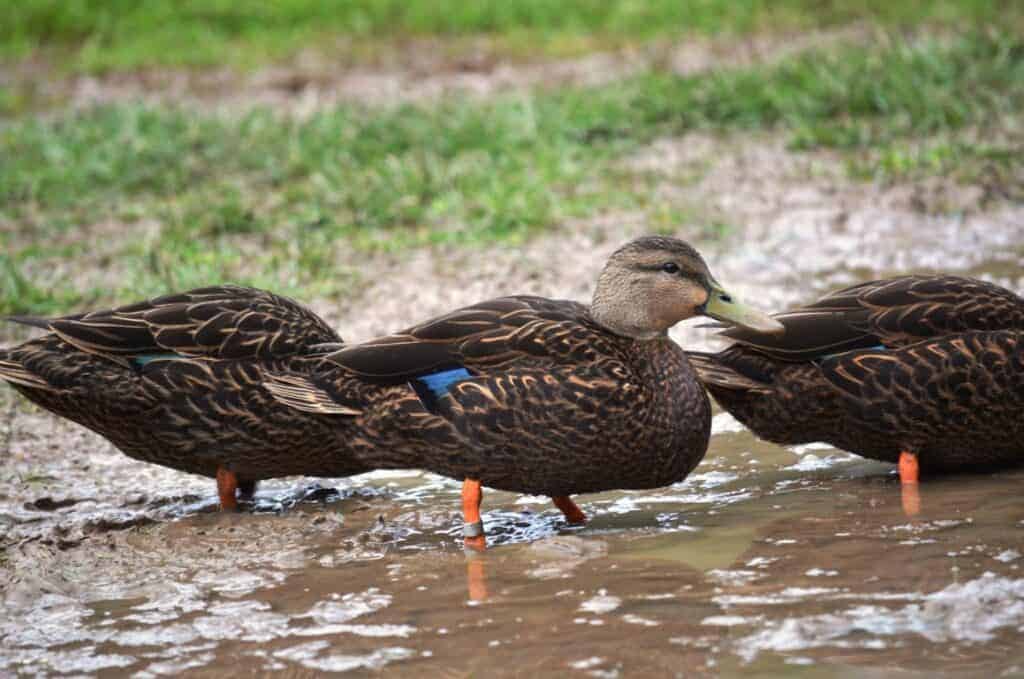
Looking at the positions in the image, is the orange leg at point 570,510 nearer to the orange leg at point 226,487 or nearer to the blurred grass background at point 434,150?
the orange leg at point 226,487

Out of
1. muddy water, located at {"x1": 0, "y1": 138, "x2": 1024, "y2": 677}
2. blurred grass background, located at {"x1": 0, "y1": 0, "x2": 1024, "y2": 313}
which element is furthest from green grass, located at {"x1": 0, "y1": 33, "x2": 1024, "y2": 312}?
muddy water, located at {"x1": 0, "y1": 138, "x2": 1024, "y2": 677}

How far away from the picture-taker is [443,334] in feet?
18.5

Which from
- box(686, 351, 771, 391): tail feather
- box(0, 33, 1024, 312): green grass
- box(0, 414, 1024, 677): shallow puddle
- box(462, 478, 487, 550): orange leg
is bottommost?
box(0, 414, 1024, 677): shallow puddle

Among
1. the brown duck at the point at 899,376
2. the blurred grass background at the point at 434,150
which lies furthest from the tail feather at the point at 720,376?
the blurred grass background at the point at 434,150

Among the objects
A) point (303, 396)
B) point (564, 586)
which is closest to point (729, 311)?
point (564, 586)

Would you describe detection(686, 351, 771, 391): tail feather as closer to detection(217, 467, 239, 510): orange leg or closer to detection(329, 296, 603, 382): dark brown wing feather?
detection(329, 296, 603, 382): dark brown wing feather

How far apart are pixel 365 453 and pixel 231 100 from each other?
8992 millimetres

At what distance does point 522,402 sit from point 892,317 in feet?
5.24

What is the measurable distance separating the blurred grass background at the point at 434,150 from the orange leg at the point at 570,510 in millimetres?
3291

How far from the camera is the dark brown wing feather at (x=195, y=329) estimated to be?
236 inches

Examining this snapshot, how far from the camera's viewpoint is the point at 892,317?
5.90m

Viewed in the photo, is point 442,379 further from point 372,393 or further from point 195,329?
point 195,329

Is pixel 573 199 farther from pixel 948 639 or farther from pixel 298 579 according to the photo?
pixel 948 639

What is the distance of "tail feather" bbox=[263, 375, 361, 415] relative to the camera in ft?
18.7
